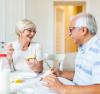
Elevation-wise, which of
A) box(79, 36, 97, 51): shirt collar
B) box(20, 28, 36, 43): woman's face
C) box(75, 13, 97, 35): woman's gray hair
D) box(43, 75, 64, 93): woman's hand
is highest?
box(75, 13, 97, 35): woman's gray hair

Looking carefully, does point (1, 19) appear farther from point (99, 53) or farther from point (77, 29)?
point (99, 53)

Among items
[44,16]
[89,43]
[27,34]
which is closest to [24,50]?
[27,34]

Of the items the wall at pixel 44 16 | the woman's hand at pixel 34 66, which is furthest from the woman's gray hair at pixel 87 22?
the wall at pixel 44 16

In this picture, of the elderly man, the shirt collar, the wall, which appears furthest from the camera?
the wall

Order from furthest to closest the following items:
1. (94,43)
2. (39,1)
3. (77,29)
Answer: (39,1)
(77,29)
(94,43)

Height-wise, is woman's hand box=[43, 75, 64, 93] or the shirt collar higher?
the shirt collar

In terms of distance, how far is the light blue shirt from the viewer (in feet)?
4.53

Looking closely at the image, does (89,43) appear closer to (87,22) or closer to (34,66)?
(87,22)

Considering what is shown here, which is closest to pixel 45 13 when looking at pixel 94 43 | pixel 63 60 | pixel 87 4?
pixel 87 4

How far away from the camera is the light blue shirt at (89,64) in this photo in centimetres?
138

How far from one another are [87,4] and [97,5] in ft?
0.66

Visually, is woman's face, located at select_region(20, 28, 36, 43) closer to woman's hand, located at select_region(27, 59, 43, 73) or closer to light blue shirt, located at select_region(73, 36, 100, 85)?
woman's hand, located at select_region(27, 59, 43, 73)

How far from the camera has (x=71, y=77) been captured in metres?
2.04

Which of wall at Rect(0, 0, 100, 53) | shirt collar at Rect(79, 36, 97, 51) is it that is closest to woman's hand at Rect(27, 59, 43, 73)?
shirt collar at Rect(79, 36, 97, 51)
